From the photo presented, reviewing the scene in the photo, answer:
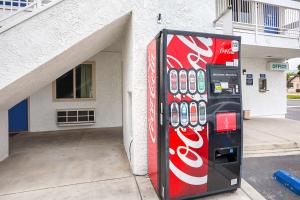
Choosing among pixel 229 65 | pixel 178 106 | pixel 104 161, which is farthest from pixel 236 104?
pixel 104 161

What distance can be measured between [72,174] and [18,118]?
14.4ft

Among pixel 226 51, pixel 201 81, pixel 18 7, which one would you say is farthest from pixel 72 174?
pixel 18 7

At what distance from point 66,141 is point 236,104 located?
4.47 m

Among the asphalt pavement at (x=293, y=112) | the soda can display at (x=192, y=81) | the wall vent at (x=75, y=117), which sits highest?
the soda can display at (x=192, y=81)

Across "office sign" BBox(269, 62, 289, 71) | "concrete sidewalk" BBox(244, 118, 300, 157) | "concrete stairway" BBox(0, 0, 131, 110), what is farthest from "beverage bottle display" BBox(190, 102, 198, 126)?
"office sign" BBox(269, 62, 289, 71)

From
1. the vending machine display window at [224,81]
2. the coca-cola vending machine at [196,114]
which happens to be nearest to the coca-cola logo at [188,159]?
the coca-cola vending machine at [196,114]

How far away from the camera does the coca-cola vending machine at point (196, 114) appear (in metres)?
2.14

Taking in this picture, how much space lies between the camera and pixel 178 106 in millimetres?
2160

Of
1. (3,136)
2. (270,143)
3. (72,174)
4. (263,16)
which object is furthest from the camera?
(263,16)

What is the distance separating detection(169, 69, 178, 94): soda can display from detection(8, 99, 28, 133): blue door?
6.03 m

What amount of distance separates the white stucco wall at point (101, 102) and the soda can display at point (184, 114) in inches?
192

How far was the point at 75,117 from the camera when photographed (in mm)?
6293

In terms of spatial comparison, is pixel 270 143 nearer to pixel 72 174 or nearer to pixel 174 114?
pixel 174 114

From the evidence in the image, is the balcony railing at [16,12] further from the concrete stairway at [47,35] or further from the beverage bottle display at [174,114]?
the beverage bottle display at [174,114]
